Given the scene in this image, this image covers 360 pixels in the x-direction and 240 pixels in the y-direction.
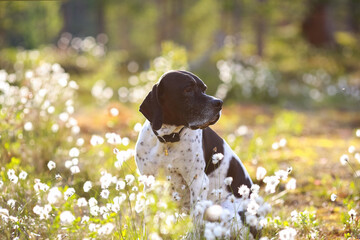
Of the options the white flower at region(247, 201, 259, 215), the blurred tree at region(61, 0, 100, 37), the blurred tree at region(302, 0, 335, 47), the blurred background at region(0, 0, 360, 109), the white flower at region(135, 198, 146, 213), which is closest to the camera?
the white flower at region(247, 201, 259, 215)

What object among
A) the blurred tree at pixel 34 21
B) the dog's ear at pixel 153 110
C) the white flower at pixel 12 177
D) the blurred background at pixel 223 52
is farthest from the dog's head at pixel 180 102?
the blurred tree at pixel 34 21

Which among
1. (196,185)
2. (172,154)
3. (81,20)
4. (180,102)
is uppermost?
(180,102)

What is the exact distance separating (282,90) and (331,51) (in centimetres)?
1017

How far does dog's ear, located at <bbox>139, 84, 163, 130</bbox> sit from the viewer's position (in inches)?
143

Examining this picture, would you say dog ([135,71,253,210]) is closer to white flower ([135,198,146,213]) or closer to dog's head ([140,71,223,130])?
dog's head ([140,71,223,130])

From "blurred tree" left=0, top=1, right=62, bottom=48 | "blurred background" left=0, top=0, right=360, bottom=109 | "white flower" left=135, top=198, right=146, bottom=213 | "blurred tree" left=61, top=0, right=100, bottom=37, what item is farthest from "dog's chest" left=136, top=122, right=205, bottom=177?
"blurred tree" left=61, top=0, right=100, bottom=37

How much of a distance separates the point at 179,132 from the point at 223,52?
1426 cm

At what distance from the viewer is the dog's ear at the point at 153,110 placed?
3.63 m

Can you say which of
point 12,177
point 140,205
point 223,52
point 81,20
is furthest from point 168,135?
point 81,20

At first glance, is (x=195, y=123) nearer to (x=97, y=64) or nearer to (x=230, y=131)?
(x=230, y=131)

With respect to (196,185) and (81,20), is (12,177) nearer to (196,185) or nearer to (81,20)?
(196,185)

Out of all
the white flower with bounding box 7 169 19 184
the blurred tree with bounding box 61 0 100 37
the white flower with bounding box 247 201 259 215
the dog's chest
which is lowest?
the blurred tree with bounding box 61 0 100 37

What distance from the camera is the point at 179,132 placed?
3.80 metres

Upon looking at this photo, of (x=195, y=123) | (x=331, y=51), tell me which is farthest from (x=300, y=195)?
(x=331, y=51)
